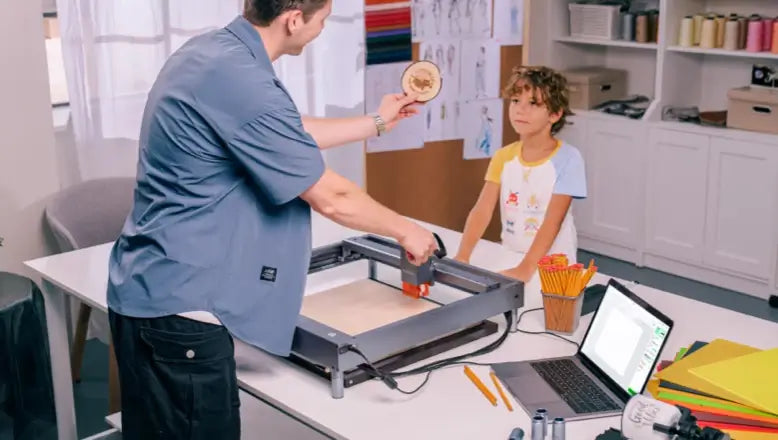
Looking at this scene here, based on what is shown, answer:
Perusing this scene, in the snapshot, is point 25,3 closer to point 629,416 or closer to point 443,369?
point 443,369

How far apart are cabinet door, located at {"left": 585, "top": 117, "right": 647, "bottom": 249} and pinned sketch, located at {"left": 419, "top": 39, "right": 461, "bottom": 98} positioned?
86cm

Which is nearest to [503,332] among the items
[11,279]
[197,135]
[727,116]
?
[197,135]

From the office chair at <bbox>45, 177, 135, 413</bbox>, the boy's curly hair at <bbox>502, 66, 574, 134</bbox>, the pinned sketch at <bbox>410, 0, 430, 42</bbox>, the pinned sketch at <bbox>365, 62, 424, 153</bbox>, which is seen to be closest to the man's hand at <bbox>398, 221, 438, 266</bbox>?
the boy's curly hair at <bbox>502, 66, 574, 134</bbox>

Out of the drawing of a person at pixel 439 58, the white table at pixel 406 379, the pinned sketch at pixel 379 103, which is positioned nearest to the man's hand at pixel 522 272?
the white table at pixel 406 379

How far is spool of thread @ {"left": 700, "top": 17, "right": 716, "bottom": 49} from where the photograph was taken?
4.65 m

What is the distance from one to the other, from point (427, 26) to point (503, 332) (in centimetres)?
248

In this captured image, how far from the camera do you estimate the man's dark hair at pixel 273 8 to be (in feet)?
6.64

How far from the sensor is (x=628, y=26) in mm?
5008

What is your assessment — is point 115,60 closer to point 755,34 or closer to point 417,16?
point 417,16

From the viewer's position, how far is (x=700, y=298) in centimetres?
459

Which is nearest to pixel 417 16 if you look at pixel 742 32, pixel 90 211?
pixel 742 32

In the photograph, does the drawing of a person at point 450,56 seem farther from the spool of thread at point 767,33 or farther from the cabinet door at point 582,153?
the spool of thread at point 767,33

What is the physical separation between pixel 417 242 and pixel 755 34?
9.82 feet

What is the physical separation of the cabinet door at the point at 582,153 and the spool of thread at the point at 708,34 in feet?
2.38
